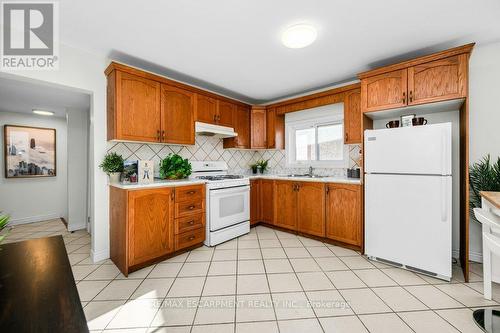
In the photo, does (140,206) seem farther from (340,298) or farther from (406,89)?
(406,89)

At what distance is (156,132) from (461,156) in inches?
128

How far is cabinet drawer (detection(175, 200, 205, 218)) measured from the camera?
2.46 metres

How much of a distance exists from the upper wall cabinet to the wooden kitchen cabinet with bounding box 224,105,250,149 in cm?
188

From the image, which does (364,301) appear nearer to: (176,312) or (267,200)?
(176,312)

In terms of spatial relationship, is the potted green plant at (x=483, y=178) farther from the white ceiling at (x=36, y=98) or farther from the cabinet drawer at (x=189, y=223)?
the white ceiling at (x=36, y=98)

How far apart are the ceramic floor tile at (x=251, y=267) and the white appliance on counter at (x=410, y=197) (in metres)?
1.20

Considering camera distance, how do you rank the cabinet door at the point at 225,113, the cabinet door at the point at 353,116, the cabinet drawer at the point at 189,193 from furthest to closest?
1. the cabinet door at the point at 225,113
2. the cabinet door at the point at 353,116
3. the cabinet drawer at the point at 189,193

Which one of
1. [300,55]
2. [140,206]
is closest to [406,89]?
[300,55]

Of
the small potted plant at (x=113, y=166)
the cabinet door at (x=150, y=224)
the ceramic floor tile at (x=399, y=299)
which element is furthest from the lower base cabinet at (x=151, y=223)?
the ceramic floor tile at (x=399, y=299)

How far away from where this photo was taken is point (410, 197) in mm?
2062

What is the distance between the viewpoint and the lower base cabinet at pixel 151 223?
81.9 inches

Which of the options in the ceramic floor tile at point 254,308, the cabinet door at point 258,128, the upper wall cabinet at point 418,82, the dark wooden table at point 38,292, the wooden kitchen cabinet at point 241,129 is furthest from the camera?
the cabinet door at point 258,128

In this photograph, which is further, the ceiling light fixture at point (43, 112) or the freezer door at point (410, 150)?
the ceiling light fixture at point (43, 112)

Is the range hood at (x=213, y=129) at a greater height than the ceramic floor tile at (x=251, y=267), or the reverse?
the range hood at (x=213, y=129)
